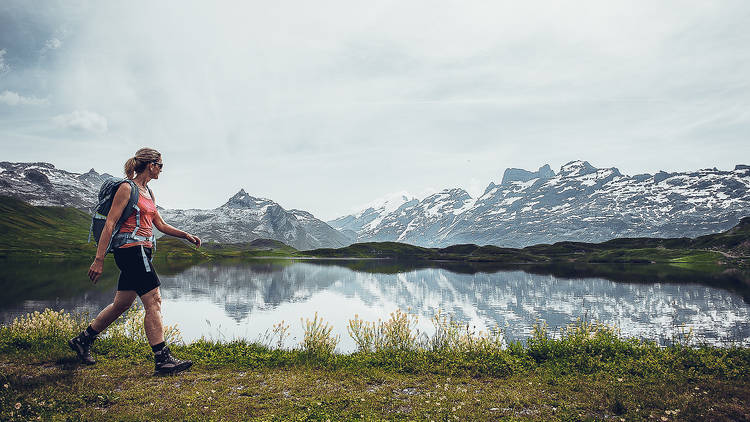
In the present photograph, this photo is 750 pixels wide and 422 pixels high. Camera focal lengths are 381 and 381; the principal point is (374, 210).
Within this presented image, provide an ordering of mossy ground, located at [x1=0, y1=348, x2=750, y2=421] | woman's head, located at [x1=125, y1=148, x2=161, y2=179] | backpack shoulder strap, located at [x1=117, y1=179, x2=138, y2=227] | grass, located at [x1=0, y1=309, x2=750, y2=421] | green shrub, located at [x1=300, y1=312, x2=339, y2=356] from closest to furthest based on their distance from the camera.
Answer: mossy ground, located at [x1=0, y1=348, x2=750, y2=421] → grass, located at [x1=0, y1=309, x2=750, y2=421] → backpack shoulder strap, located at [x1=117, y1=179, x2=138, y2=227] → woman's head, located at [x1=125, y1=148, x2=161, y2=179] → green shrub, located at [x1=300, y1=312, x2=339, y2=356]

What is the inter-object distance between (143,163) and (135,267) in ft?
9.51

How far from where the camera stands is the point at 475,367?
1102cm

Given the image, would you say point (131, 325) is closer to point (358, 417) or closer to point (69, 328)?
point (69, 328)

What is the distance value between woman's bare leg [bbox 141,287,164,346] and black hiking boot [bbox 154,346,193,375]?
0.33 metres

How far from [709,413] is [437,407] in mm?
5169

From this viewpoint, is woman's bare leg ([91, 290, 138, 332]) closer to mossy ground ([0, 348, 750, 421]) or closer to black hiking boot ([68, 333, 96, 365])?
black hiking boot ([68, 333, 96, 365])

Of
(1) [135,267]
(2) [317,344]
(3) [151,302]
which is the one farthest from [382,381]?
(1) [135,267]

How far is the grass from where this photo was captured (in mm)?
7559

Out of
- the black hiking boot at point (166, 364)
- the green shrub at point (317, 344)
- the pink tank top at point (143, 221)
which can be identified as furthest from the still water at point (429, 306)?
the pink tank top at point (143, 221)

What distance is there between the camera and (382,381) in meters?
9.98

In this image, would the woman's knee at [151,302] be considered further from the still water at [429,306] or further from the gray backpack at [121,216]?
the still water at [429,306]

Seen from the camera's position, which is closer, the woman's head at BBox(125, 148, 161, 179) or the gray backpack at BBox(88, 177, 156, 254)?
the gray backpack at BBox(88, 177, 156, 254)

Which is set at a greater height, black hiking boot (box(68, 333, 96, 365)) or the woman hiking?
the woman hiking

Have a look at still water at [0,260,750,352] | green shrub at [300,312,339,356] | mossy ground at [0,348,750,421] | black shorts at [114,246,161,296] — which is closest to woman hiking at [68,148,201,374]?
black shorts at [114,246,161,296]
